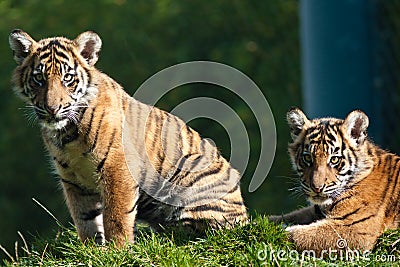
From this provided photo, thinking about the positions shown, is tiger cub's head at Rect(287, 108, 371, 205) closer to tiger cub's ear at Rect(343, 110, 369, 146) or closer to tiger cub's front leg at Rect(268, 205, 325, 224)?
tiger cub's ear at Rect(343, 110, 369, 146)

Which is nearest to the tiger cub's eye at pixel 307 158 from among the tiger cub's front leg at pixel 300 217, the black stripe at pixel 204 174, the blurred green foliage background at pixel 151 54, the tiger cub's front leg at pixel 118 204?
the tiger cub's front leg at pixel 300 217

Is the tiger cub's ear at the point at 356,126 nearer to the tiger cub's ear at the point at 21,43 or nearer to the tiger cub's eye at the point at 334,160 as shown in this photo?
the tiger cub's eye at the point at 334,160

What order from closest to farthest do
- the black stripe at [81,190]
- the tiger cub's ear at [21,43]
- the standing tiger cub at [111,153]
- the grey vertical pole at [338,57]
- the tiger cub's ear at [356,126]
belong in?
the tiger cub's ear at [356,126] → the standing tiger cub at [111,153] → the tiger cub's ear at [21,43] → the black stripe at [81,190] → the grey vertical pole at [338,57]

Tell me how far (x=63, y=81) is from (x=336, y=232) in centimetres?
199

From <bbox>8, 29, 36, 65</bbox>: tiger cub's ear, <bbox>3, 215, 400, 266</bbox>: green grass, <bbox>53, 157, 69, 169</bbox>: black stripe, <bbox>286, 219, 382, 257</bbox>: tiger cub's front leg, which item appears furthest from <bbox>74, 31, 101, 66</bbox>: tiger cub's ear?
<bbox>286, 219, 382, 257</bbox>: tiger cub's front leg

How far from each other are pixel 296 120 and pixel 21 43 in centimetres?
190

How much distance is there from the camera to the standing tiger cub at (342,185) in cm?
556

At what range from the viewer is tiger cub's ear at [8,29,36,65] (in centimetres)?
602

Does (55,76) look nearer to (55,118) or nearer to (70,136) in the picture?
(55,118)

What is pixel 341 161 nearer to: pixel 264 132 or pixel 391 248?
pixel 391 248

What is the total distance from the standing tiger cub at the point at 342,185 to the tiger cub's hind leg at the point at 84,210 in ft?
4.53

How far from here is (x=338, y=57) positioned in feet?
25.7

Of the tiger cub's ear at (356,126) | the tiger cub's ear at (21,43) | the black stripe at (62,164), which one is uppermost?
the tiger cub's ear at (356,126)

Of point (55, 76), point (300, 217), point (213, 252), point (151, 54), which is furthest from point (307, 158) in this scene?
point (151, 54)
